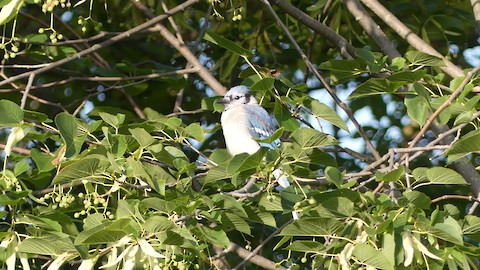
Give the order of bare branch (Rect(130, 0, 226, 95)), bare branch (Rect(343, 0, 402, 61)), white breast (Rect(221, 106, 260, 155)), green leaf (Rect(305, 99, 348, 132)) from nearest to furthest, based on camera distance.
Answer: green leaf (Rect(305, 99, 348, 132)), white breast (Rect(221, 106, 260, 155)), bare branch (Rect(343, 0, 402, 61)), bare branch (Rect(130, 0, 226, 95))

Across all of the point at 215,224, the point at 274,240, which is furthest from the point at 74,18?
the point at 215,224

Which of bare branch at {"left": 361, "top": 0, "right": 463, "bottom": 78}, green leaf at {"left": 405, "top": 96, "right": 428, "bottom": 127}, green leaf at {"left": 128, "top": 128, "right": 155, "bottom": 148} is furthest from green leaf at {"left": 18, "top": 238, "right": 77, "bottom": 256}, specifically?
bare branch at {"left": 361, "top": 0, "right": 463, "bottom": 78}

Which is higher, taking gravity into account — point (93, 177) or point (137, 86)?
point (93, 177)

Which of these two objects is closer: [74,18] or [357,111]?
[74,18]

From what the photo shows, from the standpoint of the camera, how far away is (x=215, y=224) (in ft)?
11.5

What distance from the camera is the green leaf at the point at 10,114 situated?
317cm

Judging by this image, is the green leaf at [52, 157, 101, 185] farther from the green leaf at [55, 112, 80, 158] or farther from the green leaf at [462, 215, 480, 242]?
the green leaf at [462, 215, 480, 242]

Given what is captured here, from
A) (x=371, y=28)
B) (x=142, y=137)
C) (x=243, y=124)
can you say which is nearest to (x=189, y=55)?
(x=243, y=124)

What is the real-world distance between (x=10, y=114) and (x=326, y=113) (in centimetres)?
119

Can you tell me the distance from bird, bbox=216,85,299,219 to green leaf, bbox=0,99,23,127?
154 centimetres

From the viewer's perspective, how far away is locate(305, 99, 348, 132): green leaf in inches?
131

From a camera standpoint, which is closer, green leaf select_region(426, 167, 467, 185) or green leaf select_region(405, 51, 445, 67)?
green leaf select_region(426, 167, 467, 185)

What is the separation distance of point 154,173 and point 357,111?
3.88m

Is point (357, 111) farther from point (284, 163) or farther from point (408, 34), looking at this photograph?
point (284, 163)
